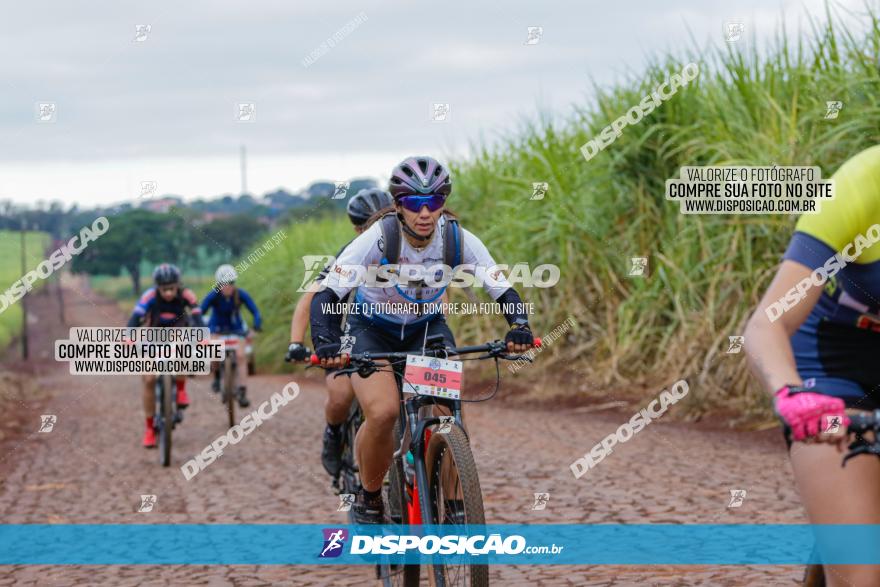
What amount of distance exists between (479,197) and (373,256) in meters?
13.4

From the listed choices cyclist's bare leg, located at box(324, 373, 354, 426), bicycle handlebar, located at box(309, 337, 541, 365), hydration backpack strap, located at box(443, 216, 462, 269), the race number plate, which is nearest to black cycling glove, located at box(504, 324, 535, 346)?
bicycle handlebar, located at box(309, 337, 541, 365)

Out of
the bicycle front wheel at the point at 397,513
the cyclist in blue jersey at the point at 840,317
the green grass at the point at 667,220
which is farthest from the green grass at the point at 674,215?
the cyclist in blue jersey at the point at 840,317

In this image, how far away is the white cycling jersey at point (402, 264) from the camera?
4969 millimetres

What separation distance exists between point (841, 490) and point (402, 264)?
283cm

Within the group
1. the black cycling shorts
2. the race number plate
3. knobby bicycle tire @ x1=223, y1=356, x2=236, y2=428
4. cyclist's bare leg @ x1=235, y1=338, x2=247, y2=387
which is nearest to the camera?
the race number plate

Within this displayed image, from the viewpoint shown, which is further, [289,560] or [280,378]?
[280,378]

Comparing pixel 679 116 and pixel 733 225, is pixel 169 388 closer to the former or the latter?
pixel 733 225

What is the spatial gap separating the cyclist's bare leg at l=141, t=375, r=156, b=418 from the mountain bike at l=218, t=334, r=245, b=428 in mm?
1580

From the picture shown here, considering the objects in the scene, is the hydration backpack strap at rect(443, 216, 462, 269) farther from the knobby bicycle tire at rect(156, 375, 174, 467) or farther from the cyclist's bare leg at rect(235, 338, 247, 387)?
the cyclist's bare leg at rect(235, 338, 247, 387)

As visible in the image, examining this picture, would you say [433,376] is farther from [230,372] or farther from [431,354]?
[230,372]

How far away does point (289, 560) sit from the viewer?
6.23 meters

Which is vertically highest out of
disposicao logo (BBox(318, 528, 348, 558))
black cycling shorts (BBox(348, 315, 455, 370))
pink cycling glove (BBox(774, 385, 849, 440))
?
black cycling shorts (BBox(348, 315, 455, 370))

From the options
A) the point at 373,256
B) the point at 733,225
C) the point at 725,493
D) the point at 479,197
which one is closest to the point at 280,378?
the point at 479,197

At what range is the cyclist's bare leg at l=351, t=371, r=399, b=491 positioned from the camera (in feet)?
15.9
